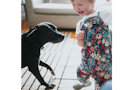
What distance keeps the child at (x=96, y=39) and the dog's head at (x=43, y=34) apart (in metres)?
0.21

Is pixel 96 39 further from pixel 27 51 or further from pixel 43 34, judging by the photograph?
pixel 27 51

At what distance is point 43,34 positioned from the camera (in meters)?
0.97

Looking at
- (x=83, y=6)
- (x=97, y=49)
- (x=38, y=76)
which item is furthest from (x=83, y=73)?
(x=83, y=6)

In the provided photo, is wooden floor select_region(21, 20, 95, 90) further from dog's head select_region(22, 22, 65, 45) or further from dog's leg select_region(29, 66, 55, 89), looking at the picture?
dog's head select_region(22, 22, 65, 45)

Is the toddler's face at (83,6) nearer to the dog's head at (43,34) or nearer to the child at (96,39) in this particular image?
the child at (96,39)

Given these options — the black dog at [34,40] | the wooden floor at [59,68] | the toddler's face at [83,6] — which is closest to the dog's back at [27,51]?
the black dog at [34,40]

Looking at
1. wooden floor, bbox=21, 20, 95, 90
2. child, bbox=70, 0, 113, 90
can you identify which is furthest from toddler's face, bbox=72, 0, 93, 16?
wooden floor, bbox=21, 20, 95, 90

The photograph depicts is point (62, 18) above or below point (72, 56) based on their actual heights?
above

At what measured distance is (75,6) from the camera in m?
0.82

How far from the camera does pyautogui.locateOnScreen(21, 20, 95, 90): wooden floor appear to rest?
1.17 meters

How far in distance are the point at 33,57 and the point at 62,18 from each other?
5.79 feet
